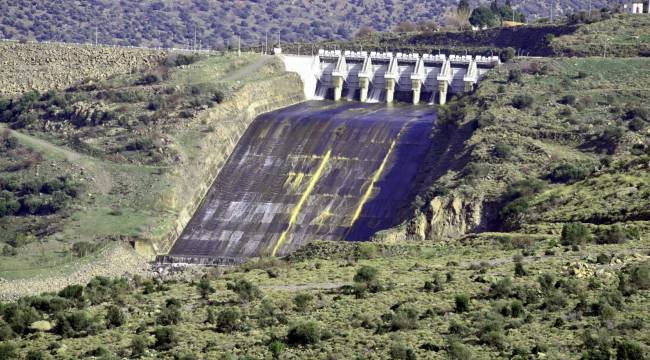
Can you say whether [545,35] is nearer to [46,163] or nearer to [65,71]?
[65,71]

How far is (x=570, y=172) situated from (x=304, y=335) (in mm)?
40311

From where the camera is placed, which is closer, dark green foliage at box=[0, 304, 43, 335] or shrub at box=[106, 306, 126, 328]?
shrub at box=[106, 306, 126, 328]

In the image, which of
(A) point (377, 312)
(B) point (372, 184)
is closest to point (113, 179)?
(B) point (372, 184)

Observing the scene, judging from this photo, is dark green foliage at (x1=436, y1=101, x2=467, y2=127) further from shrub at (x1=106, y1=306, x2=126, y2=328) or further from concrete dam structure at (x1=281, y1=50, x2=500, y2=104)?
shrub at (x1=106, y1=306, x2=126, y2=328)

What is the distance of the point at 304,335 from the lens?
199 ft

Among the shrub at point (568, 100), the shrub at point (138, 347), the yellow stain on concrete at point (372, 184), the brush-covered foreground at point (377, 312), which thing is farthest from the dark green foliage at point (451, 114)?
the shrub at point (138, 347)

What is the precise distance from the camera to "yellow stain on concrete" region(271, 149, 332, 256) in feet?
341

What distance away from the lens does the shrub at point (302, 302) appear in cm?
6650

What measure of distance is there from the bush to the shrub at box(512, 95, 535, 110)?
38062mm

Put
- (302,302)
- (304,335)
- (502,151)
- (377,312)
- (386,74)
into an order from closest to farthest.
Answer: (304,335) → (377,312) → (302,302) → (502,151) → (386,74)

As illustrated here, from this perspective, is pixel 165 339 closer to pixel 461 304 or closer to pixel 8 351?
pixel 8 351

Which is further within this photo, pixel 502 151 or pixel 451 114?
pixel 451 114

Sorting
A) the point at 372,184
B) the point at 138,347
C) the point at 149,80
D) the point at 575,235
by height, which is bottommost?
the point at 372,184

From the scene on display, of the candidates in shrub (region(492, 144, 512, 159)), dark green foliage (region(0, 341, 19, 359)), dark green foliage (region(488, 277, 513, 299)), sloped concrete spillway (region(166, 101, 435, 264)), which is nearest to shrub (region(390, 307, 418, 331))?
dark green foliage (region(488, 277, 513, 299))
